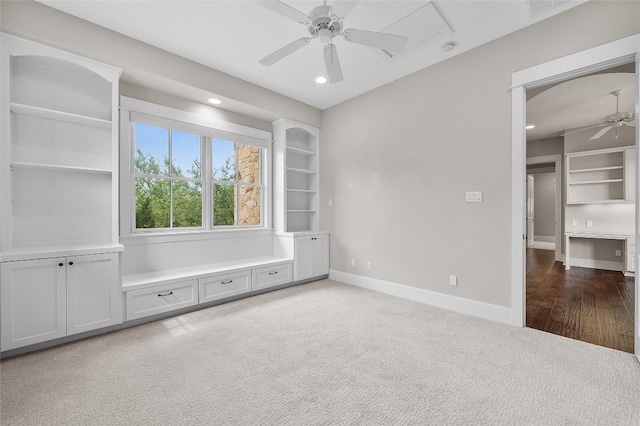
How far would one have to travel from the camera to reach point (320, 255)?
4.68 meters

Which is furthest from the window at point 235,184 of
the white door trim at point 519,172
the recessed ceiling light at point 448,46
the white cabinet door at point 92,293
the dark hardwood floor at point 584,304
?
the dark hardwood floor at point 584,304

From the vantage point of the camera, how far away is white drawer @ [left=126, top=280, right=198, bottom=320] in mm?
2818

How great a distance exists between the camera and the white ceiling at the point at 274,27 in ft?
8.01

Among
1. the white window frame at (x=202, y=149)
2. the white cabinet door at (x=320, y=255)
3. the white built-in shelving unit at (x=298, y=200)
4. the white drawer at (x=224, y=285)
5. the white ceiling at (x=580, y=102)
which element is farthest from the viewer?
the white cabinet door at (x=320, y=255)

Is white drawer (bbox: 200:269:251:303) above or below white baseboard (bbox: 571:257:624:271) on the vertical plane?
above

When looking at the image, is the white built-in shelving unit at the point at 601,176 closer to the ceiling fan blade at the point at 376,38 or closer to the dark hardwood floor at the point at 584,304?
the dark hardwood floor at the point at 584,304

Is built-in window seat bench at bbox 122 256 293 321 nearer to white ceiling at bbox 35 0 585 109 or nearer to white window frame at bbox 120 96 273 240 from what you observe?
white window frame at bbox 120 96 273 240

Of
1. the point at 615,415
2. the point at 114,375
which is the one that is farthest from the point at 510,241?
the point at 114,375

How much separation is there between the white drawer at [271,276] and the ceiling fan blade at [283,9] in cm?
295

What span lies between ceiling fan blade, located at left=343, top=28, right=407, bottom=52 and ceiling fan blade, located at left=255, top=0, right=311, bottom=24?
1.11 feet

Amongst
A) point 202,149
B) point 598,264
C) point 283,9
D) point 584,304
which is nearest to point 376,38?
point 283,9

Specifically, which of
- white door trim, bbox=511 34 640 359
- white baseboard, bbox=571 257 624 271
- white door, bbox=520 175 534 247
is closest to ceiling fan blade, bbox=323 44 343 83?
white door trim, bbox=511 34 640 359

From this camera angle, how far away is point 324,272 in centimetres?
476

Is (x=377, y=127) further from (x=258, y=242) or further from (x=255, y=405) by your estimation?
(x=255, y=405)
